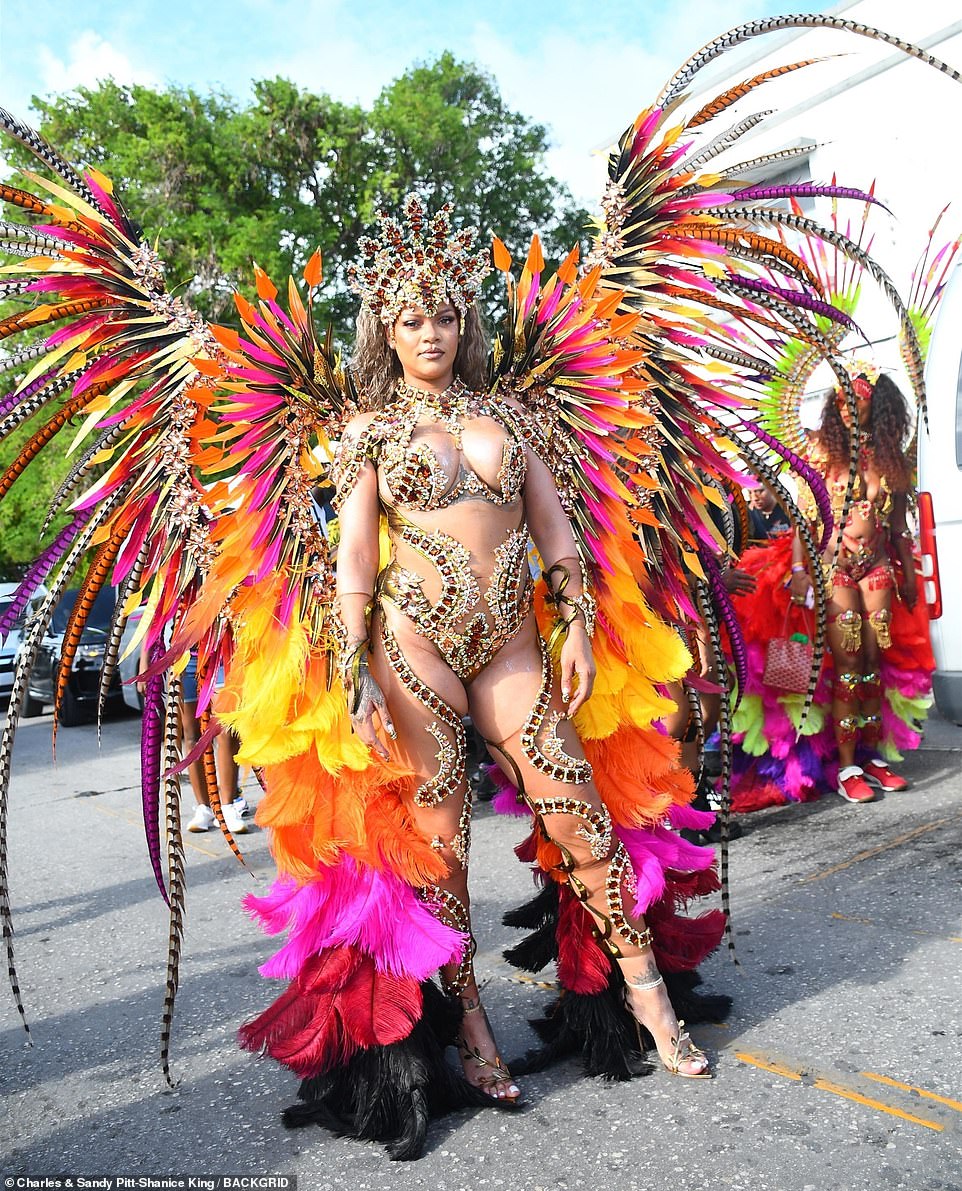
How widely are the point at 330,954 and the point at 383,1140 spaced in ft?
1.40

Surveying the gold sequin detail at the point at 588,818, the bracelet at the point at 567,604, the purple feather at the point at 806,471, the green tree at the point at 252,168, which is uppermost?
the green tree at the point at 252,168

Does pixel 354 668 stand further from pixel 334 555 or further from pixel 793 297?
pixel 793 297

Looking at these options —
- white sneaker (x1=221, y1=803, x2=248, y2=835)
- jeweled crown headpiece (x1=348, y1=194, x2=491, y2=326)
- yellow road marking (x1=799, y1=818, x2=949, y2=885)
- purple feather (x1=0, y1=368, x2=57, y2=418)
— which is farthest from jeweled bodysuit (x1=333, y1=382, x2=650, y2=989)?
white sneaker (x1=221, y1=803, x2=248, y2=835)

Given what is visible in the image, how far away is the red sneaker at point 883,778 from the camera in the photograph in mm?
5289

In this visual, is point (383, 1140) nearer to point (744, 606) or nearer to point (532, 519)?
point (532, 519)

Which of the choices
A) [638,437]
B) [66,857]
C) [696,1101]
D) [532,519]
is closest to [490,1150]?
[696,1101]

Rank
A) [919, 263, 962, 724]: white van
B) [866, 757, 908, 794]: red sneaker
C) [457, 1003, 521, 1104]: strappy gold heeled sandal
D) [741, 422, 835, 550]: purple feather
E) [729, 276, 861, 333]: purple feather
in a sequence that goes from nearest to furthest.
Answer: [457, 1003, 521, 1104]: strappy gold heeled sandal
[729, 276, 861, 333]: purple feather
[741, 422, 835, 550]: purple feather
[919, 263, 962, 724]: white van
[866, 757, 908, 794]: red sneaker

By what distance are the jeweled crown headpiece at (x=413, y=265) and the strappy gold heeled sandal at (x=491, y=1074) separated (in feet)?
5.65

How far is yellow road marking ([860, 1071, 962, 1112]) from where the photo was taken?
2.41 meters

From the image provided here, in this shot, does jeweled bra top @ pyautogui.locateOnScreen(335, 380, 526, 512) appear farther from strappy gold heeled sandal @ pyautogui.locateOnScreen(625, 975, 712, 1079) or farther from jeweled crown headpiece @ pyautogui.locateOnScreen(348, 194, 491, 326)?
strappy gold heeled sandal @ pyautogui.locateOnScreen(625, 975, 712, 1079)

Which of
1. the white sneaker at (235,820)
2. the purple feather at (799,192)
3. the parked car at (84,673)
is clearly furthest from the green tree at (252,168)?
the purple feather at (799,192)

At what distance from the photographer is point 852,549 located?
525 cm

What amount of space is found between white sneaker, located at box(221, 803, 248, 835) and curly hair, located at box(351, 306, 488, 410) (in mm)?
3538

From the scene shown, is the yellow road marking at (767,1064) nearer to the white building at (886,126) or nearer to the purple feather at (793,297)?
the purple feather at (793,297)
